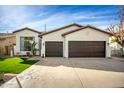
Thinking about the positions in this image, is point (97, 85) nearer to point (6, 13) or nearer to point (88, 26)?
point (6, 13)

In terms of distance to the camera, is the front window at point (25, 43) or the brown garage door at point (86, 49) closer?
the brown garage door at point (86, 49)

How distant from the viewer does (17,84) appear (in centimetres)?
647

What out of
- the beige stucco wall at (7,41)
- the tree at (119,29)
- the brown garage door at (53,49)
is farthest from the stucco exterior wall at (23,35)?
the tree at (119,29)

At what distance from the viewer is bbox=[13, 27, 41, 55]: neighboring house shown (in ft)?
69.6

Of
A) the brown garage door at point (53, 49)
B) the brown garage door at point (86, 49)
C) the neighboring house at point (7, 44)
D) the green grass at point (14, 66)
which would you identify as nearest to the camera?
the green grass at point (14, 66)

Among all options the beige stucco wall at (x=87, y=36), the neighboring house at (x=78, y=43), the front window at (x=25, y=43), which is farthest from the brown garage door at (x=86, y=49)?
the front window at (x=25, y=43)

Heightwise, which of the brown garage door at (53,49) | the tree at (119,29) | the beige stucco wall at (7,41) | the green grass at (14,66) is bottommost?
the green grass at (14,66)

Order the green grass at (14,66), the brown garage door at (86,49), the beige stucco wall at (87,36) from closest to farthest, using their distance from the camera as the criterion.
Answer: the green grass at (14,66)
the brown garage door at (86,49)
the beige stucco wall at (87,36)

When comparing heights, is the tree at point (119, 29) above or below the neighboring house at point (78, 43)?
above

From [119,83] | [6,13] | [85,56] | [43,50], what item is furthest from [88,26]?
[119,83]

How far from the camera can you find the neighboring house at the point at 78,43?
56.9 ft

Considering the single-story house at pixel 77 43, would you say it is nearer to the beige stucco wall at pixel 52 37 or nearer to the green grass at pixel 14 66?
the beige stucco wall at pixel 52 37

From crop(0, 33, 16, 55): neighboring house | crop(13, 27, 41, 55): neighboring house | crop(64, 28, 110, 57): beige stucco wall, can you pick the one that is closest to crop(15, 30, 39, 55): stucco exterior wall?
crop(13, 27, 41, 55): neighboring house

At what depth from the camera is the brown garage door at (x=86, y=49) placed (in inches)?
679
